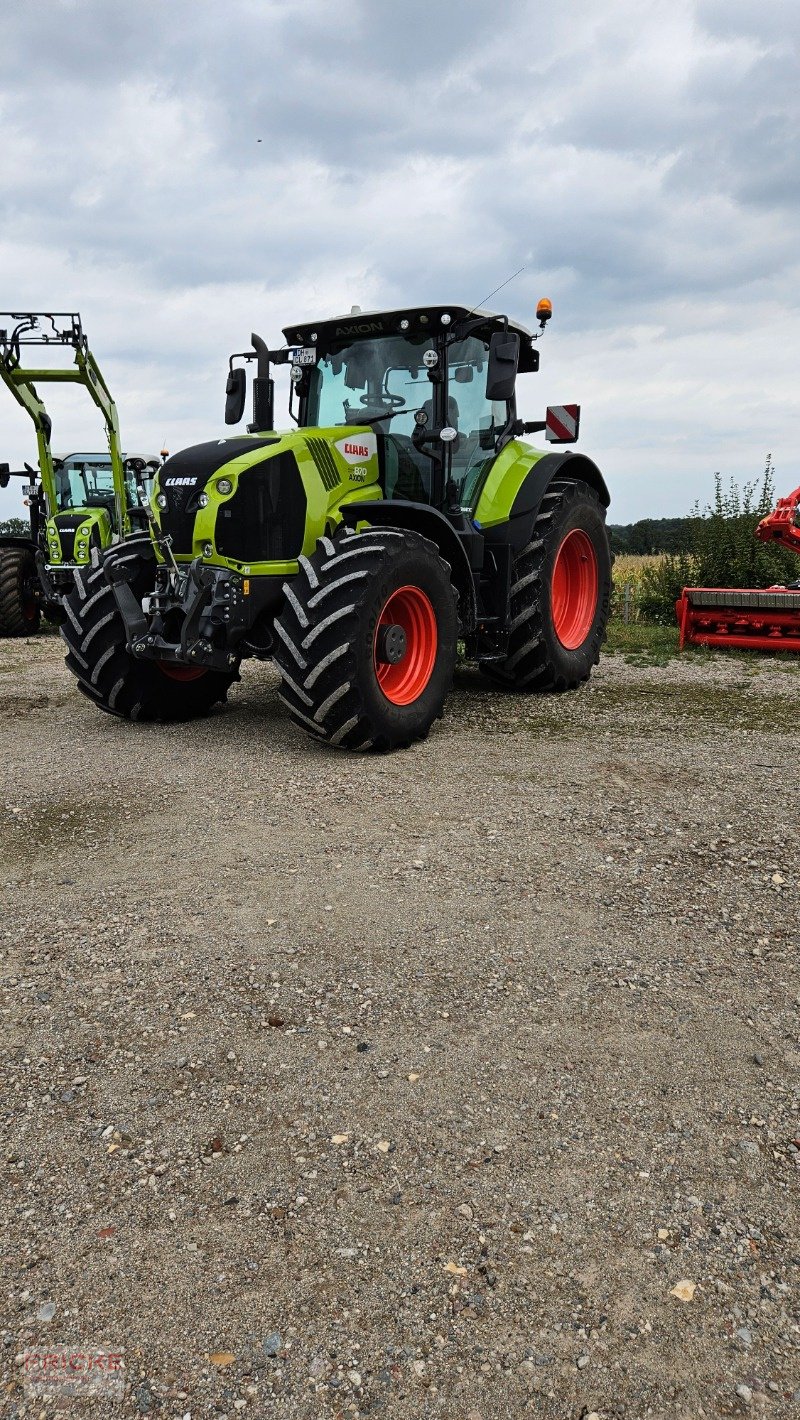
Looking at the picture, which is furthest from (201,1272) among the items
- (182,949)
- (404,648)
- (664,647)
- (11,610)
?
(11,610)

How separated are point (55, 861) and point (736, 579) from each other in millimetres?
11265

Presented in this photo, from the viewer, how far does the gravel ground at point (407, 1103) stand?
1.90 metres

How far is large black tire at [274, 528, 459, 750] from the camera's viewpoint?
5.66m

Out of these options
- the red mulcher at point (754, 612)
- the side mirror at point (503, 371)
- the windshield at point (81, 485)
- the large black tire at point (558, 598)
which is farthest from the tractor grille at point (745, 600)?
the windshield at point (81, 485)

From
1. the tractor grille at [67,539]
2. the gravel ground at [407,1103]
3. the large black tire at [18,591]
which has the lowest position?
the gravel ground at [407,1103]

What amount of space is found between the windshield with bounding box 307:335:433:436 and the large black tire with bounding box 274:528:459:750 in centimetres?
128

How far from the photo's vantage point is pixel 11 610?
1305 centimetres

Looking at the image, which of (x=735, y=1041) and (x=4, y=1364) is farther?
(x=735, y=1041)

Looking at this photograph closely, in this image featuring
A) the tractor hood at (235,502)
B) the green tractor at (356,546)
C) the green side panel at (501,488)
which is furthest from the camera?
the green side panel at (501,488)

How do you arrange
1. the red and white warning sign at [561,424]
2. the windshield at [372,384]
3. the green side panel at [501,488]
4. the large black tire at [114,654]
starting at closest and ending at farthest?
the large black tire at [114,654] < the windshield at [372,384] < the green side panel at [501,488] < the red and white warning sign at [561,424]

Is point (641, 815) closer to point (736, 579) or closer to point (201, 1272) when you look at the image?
point (201, 1272)

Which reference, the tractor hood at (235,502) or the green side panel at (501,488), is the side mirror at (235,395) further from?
the green side panel at (501,488)

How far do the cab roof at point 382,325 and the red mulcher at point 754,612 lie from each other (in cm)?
407

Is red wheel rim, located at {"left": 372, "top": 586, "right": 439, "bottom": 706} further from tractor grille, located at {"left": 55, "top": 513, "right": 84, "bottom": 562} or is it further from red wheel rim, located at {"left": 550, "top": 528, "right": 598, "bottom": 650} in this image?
Answer: tractor grille, located at {"left": 55, "top": 513, "right": 84, "bottom": 562}
